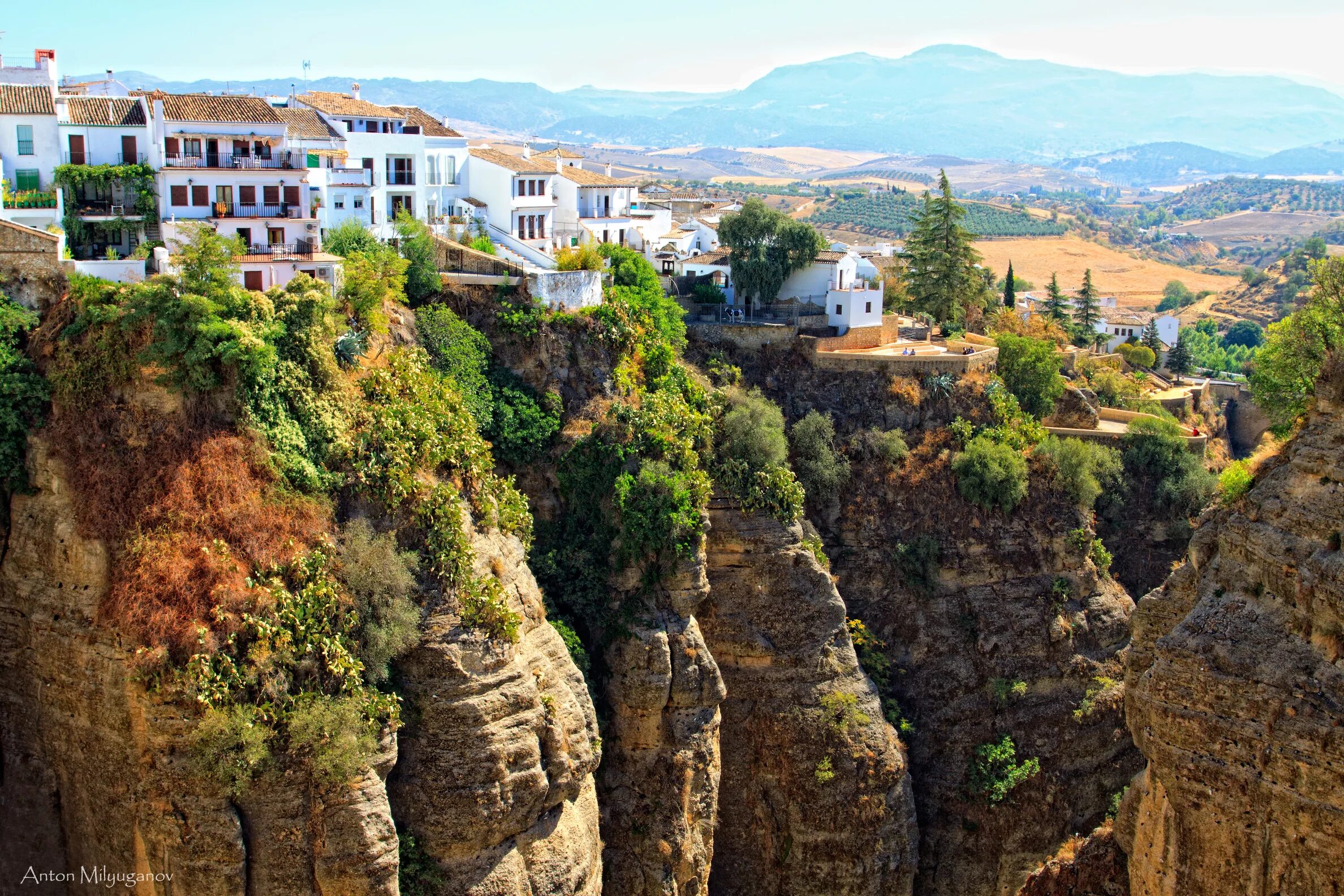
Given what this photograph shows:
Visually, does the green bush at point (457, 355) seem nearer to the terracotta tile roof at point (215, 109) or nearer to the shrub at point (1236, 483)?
the terracotta tile roof at point (215, 109)

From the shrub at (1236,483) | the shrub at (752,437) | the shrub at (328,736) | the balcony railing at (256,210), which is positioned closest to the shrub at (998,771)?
the shrub at (752,437)

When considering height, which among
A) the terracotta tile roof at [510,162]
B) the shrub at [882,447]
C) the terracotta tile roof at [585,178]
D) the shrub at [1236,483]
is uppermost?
the terracotta tile roof at [510,162]

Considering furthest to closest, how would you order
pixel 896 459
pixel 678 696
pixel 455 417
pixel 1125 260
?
pixel 1125 260
pixel 896 459
pixel 678 696
pixel 455 417

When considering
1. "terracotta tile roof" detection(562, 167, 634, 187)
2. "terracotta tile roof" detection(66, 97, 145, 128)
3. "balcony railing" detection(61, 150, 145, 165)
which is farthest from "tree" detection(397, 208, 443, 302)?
"terracotta tile roof" detection(562, 167, 634, 187)

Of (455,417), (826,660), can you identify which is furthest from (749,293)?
(455,417)

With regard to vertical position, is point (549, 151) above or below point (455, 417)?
above

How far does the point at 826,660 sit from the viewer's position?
33969 mm

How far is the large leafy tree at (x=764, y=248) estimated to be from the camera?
41.2 meters

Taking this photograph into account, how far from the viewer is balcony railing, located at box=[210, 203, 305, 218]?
30094 millimetres

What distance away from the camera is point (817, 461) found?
36906mm

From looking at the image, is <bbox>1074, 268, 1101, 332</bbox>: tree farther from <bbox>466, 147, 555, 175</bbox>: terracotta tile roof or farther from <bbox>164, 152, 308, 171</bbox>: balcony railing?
<bbox>164, 152, 308, 171</bbox>: balcony railing

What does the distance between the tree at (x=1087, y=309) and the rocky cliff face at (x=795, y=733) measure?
2357 cm

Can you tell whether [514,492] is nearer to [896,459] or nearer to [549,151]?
[896,459]

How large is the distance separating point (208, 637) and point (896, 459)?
829 inches
